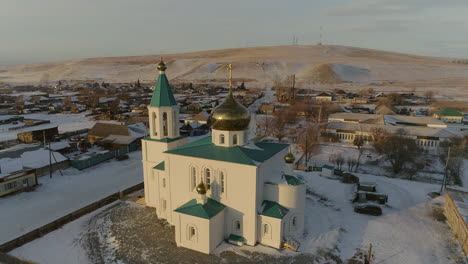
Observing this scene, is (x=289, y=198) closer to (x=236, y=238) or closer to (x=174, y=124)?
(x=236, y=238)

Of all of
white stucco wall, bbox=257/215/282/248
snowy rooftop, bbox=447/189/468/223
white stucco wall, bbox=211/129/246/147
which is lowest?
white stucco wall, bbox=257/215/282/248

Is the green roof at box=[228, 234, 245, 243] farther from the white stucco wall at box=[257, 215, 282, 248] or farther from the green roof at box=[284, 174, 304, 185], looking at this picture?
the green roof at box=[284, 174, 304, 185]

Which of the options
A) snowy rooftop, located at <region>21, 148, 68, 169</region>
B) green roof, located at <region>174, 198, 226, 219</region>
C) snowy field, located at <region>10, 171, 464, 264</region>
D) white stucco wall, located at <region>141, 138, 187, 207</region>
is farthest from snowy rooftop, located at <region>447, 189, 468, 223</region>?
snowy rooftop, located at <region>21, 148, 68, 169</region>

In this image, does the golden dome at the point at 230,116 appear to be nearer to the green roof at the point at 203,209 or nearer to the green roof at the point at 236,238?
the green roof at the point at 203,209

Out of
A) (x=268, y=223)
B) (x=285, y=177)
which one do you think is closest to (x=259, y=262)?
(x=268, y=223)

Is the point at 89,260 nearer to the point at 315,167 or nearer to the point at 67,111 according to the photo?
the point at 315,167

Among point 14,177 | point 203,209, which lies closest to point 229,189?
point 203,209
